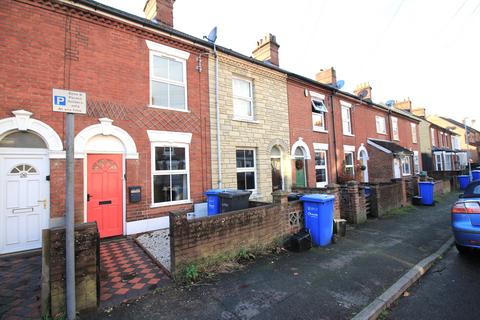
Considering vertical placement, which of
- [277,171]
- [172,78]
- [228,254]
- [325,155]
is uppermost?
[172,78]

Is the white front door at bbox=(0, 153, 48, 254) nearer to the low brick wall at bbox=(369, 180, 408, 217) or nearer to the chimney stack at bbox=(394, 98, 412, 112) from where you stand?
the low brick wall at bbox=(369, 180, 408, 217)

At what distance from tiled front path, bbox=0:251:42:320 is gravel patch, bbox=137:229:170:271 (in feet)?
6.13

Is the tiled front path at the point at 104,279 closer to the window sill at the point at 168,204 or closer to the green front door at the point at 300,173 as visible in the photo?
the window sill at the point at 168,204

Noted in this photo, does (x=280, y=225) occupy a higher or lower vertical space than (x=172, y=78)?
lower

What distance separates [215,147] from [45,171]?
4709mm

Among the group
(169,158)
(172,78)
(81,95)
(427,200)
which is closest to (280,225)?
(169,158)

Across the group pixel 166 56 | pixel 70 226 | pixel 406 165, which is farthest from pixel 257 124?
pixel 406 165

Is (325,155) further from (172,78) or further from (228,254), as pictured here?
(228,254)

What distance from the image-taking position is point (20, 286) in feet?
12.2

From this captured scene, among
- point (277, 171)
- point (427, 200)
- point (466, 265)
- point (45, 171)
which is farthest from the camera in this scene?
point (427, 200)

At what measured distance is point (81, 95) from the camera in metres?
2.83

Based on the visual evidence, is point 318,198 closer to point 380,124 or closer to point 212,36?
point 212,36

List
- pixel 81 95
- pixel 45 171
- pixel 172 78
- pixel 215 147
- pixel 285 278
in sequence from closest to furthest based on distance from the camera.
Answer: pixel 81 95, pixel 285 278, pixel 45 171, pixel 172 78, pixel 215 147

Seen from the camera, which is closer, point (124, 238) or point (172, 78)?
point (124, 238)
